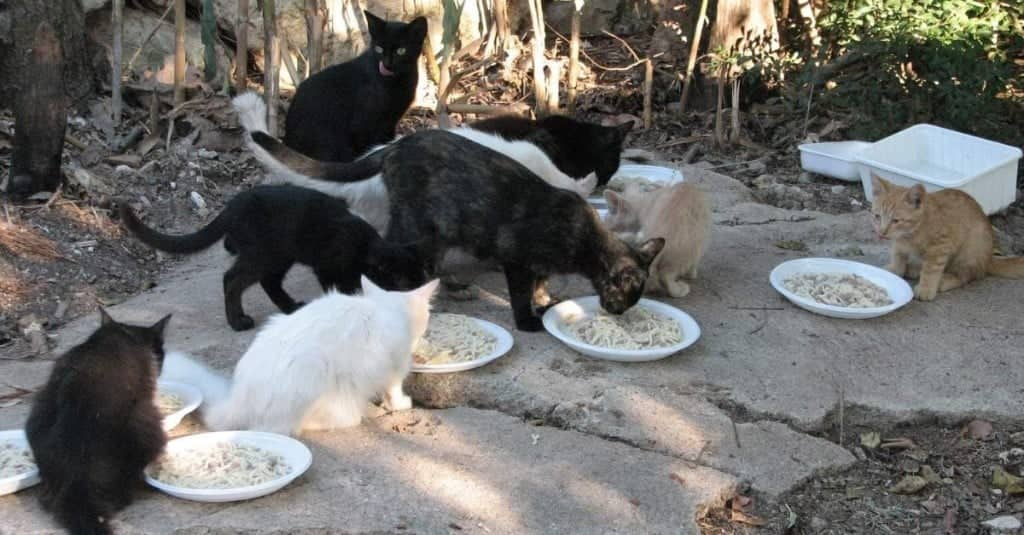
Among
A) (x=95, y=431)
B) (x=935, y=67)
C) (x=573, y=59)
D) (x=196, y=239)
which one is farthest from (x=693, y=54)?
(x=95, y=431)

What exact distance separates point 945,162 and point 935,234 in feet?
6.54

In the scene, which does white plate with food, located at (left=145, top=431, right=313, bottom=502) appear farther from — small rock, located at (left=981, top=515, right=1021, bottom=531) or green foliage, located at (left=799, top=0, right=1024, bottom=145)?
green foliage, located at (left=799, top=0, right=1024, bottom=145)

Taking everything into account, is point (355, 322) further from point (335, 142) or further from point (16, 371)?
point (335, 142)

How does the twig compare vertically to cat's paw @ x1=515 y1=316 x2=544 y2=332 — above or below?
above

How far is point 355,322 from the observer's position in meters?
4.63

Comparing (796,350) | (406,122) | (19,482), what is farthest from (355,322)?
(406,122)

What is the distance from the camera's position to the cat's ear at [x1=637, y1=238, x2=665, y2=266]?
570cm

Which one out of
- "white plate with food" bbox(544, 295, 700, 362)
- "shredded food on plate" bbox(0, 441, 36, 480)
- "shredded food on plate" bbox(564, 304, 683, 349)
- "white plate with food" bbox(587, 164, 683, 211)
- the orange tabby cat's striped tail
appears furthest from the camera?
"white plate with food" bbox(587, 164, 683, 211)

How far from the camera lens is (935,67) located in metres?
8.33

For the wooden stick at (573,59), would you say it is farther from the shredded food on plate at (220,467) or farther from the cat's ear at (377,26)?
the shredded food on plate at (220,467)

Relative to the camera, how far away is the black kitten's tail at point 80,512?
12.2 feet

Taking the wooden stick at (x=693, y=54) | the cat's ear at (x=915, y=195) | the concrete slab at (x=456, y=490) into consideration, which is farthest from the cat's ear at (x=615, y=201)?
the wooden stick at (x=693, y=54)

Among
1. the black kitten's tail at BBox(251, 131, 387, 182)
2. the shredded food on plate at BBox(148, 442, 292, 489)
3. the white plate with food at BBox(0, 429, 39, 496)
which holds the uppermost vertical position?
the black kitten's tail at BBox(251, 131, 387, 182)

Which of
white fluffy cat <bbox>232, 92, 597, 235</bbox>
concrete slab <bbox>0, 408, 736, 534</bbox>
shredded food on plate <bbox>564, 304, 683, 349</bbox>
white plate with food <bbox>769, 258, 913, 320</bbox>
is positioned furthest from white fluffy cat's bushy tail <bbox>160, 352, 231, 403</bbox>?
white plate with food <bbox>769, 258, 913, 320</bbox>
